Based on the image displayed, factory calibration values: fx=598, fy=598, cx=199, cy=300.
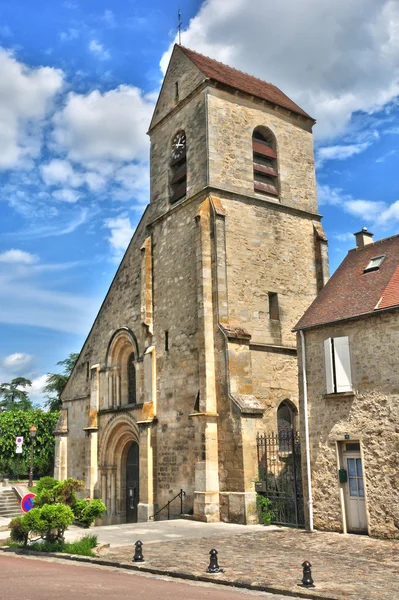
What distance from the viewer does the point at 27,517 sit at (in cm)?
1266

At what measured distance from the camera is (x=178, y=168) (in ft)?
76.7

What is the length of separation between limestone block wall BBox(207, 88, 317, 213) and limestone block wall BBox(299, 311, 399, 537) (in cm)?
763

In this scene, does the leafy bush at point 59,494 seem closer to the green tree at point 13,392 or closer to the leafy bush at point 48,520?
the leafy bush at point 48,520

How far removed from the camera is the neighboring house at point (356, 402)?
45.4ft

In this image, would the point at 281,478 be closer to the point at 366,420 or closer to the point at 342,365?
the point at 366,420

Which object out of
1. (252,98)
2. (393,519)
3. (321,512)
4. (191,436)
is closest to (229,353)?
(191,436)

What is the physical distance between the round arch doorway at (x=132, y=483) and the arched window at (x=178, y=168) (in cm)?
1005

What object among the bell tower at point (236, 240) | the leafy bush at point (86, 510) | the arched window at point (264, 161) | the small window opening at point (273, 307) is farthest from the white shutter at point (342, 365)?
the arched window at point (264, 161)

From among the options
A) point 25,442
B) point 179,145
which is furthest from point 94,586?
point 25,442

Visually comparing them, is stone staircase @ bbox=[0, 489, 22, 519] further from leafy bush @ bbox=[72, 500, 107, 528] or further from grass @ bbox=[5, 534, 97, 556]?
grass @ bbox=[5, 534, 97, 556]

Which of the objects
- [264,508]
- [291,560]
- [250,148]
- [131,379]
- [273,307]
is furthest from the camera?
[131,379]

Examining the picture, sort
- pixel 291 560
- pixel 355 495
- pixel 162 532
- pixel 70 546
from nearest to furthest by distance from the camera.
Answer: pixel 291 560, pixel 70 546, pixel 355 495, pixel 162 532

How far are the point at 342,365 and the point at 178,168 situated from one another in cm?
1159

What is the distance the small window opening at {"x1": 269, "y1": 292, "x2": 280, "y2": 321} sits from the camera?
20742 mm
